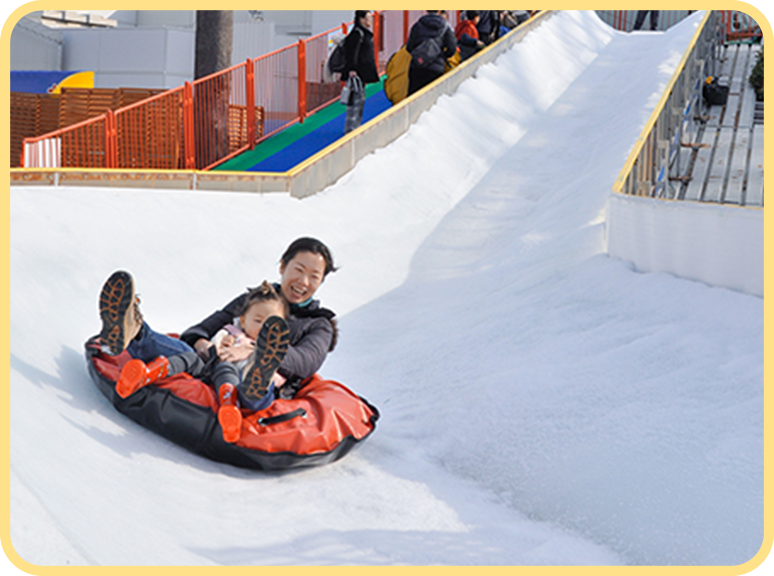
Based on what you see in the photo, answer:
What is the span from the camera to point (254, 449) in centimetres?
349

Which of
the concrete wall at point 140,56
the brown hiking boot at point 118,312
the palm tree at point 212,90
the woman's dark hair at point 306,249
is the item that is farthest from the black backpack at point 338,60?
the concrete wall at point 140,56

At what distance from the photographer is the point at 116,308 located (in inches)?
129

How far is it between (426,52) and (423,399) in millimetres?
6913

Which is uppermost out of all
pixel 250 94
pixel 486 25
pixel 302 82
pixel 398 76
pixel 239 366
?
pixel 486 25

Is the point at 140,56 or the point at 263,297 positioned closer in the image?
the point at 263,297

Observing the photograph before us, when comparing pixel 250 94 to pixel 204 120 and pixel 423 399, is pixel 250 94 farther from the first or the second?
pixel 423 399

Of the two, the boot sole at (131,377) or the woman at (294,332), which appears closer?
the boot sole at (131,377)

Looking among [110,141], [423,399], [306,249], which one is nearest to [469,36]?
[110,141]

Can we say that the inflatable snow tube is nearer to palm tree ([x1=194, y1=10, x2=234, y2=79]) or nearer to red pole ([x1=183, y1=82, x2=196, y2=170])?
red pole ([x1=183, y1=82, x2=196, y2=170])

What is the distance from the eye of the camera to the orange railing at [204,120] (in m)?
8.40

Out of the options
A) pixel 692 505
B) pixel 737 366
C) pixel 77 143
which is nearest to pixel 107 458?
pixel 692 505

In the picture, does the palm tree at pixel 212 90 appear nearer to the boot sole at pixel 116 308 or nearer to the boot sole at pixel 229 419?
the boot sole at pixel 116 308

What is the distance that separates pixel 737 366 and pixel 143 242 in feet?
13.5

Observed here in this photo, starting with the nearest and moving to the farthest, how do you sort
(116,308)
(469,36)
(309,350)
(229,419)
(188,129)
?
1. (116,308)
2. (229,419)
3. (309,350)
4. (188,129)
5. (469,36)
